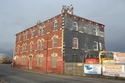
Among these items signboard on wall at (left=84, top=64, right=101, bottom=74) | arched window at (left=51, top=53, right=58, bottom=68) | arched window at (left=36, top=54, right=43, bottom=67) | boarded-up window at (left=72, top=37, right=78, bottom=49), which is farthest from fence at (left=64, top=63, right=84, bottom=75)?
arched window at (left=36, top=54, right=43, bottom=67)

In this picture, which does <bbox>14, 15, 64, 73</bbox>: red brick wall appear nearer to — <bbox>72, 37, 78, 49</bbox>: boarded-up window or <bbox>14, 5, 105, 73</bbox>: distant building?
<bbox>14, 5, 105, 73</bbox>: distant building

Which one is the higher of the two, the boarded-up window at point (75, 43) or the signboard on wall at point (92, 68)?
the boarded-up window at point (75, 43)

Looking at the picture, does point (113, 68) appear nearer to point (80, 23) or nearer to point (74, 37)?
point (74, 37)

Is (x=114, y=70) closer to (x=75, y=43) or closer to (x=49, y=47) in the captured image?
(x=75, y=43)

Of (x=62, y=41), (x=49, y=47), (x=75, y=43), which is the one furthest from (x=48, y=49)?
(x=75, y=43)

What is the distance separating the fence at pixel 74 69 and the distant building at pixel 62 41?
3.11ft

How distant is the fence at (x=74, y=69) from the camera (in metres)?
23.3

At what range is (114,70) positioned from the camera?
19062 mm

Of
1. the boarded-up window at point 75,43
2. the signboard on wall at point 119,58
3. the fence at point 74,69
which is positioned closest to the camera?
the signboard on wall at point 119,58

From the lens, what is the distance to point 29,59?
121ft

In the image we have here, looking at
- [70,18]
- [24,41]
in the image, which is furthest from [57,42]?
[24,41]

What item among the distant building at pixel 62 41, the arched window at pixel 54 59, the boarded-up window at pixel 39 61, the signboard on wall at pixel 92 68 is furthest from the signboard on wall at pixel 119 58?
the boarded-up window at pixel 39 61

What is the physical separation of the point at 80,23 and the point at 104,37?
27.9ft

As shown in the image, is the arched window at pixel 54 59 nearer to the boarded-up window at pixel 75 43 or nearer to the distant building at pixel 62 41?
the distant building at pixel 62 41
